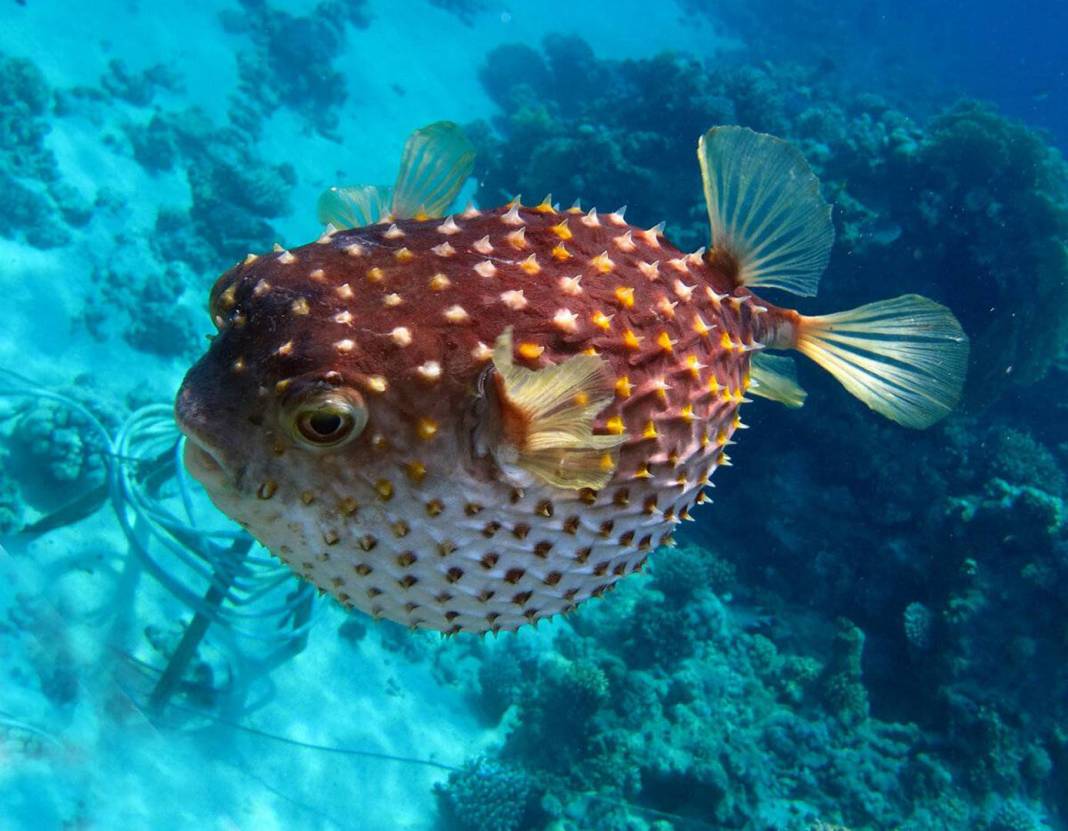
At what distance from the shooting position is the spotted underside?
1218mm

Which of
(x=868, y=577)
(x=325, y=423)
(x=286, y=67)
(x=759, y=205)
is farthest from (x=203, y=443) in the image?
(x=286, y=67)

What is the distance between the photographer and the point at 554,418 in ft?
3.84

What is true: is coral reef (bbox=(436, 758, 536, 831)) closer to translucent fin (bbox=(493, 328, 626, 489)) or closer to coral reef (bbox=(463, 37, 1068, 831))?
coral reef (bbox=(463, 37, 1068, 831))

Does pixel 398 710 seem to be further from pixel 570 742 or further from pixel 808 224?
pixel 808 224

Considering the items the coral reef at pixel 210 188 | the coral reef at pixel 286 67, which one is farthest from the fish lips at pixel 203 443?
the coral reef at pixel 286 67

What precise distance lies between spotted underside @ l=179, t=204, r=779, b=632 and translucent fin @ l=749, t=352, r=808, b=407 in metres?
0.66

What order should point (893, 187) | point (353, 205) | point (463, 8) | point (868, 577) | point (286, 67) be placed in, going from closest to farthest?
point (353, 205) → point (868, 577) → point (893, 187) → point (286, 67) → point (463, 8)

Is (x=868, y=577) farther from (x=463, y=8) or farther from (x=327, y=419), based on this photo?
(x=463, y=8)

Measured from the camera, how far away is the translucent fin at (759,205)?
2049 mm

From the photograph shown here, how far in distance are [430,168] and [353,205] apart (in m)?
0.30

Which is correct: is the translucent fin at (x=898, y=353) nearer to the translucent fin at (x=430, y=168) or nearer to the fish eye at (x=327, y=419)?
the translucent fin at (x=430, y=168)

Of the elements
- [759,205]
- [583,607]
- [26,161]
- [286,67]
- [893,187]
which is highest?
[759,205]

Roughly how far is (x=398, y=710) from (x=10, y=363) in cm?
575

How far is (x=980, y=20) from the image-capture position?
43156mm
